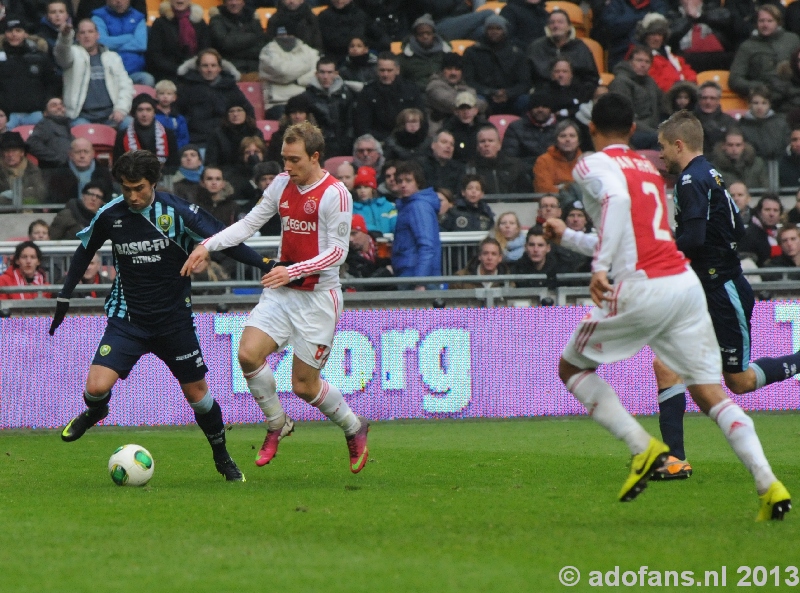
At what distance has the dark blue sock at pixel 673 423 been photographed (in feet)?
28.9

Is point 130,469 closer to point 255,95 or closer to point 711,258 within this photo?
point 711,258

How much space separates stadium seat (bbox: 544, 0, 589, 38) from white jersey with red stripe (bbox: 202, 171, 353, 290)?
12.6 meters

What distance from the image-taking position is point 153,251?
29.1ft

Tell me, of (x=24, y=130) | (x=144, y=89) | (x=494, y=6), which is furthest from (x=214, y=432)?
(x=494, y=6)

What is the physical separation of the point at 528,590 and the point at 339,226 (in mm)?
4246

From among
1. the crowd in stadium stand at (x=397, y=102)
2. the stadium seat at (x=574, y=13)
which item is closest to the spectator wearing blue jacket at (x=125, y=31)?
the crowd in stadium stand at (x=397, y=102)

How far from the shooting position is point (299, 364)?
9062 mm

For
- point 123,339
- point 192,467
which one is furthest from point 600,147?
point 192,467

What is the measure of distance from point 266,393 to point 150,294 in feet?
3.62

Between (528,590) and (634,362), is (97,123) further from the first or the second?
(528,590)

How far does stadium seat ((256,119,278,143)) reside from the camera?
17.5 m

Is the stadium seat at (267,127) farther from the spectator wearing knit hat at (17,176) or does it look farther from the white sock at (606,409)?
the white sock at (606,409)

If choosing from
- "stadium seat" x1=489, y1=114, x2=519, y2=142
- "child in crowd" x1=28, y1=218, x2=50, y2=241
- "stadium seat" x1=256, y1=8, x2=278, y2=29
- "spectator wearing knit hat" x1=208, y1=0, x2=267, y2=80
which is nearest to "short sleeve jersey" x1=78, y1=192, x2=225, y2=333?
"child in crowd" x1=28, y1=218, x2=50, y2=241

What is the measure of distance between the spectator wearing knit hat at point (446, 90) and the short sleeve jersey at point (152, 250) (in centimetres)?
907
